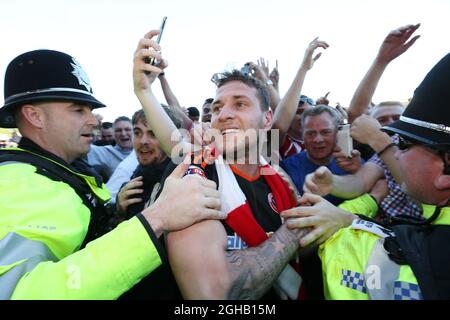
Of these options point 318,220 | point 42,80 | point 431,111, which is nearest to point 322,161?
point 318,220

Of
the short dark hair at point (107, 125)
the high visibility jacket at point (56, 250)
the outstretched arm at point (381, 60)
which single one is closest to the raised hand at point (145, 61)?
the high visibility jacket at point (56, 250)

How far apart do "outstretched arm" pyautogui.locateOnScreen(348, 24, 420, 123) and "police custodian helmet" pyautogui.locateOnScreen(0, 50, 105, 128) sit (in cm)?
273

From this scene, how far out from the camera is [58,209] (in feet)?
4.86

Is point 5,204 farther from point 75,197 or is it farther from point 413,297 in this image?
point 413,297

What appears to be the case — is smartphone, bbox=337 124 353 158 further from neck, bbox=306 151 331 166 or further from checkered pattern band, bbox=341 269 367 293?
checkered pattern band, bbox=341 269 367 293

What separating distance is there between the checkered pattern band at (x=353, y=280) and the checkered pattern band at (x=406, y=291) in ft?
0.41

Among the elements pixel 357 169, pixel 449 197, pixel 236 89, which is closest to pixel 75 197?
pixel 236 89

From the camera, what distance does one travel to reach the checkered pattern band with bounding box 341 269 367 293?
55.5 inches

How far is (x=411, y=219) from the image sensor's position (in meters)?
1.54

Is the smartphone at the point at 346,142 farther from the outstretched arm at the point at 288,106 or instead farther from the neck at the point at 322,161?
the outstretched arm at the point at 288,106

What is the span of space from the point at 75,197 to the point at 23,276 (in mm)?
531

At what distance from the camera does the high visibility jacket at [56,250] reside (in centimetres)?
119

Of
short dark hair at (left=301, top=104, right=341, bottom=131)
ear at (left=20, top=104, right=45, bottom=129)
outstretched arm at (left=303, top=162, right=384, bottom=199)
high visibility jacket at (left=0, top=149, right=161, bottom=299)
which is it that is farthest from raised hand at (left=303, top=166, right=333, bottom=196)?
ear at (left=20, top=104, right=45, bottom=129)
